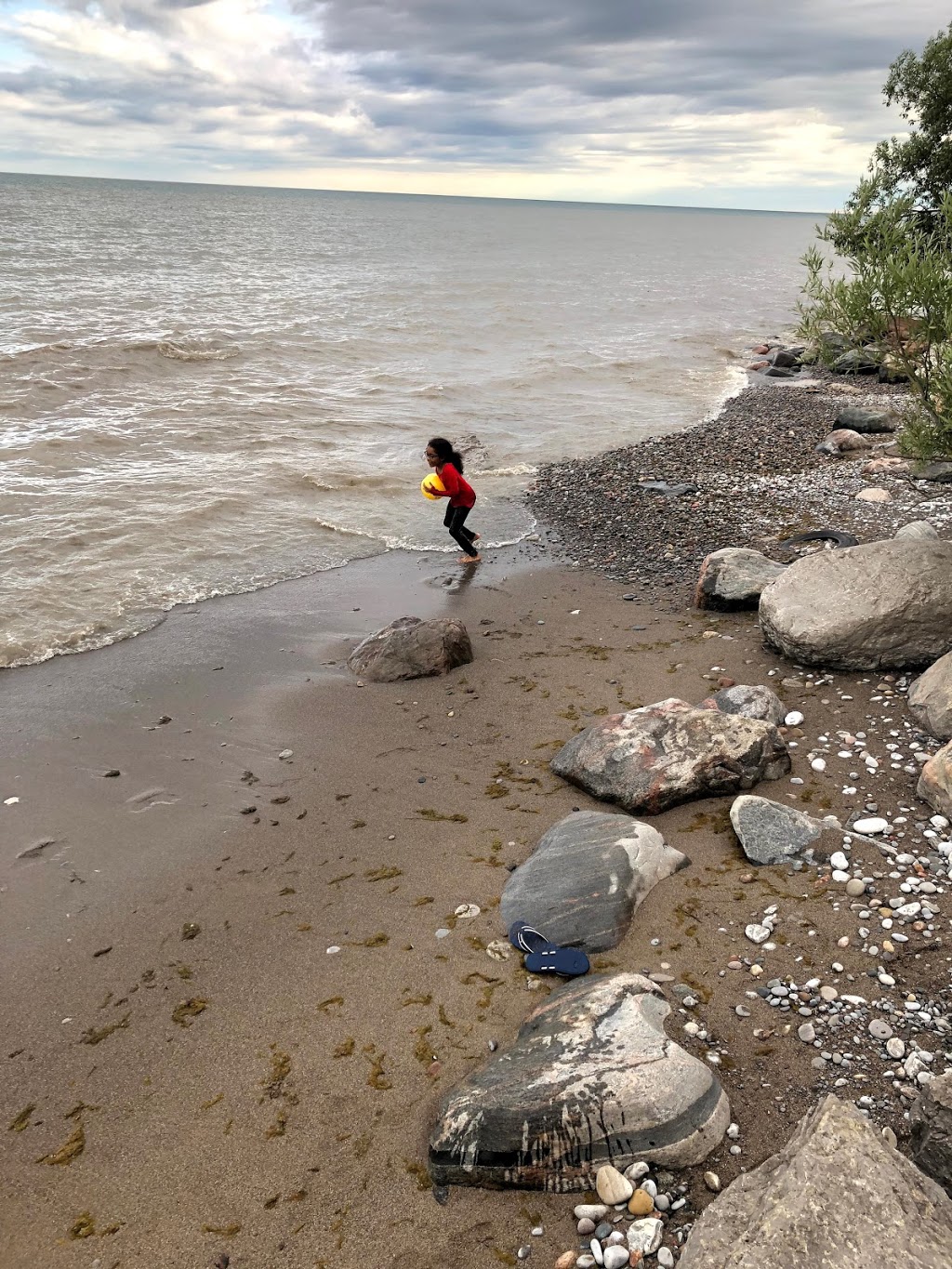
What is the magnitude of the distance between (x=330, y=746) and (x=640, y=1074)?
5190mm

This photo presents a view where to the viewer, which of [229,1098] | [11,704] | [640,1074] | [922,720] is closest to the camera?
[640,1074]

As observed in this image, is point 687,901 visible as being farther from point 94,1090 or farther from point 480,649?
point 480,649

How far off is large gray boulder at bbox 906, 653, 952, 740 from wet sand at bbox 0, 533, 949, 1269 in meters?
0.47

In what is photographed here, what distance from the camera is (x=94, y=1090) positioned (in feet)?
16.9

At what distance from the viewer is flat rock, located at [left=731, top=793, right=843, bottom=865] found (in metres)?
6.56

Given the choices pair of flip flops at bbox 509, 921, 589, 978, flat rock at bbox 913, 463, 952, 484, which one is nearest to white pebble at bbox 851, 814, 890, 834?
pair of flip flops at bbox 509, 921, 589, 978

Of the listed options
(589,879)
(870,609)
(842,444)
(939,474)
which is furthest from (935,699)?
(842,444)

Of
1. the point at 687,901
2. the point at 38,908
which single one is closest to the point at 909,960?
the point at 687,901

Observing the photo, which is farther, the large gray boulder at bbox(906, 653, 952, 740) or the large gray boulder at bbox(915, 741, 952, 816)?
the large gray boulder at bbox(906, 653, 952, 740)

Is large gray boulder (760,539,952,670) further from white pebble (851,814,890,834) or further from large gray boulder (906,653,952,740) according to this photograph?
white pebble (851,814,890,834)

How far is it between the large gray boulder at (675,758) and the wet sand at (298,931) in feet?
0.73

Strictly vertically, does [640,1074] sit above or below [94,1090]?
above

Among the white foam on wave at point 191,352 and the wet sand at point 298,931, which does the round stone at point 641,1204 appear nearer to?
the wet sand at point 298,931

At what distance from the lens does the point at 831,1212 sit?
345cm
